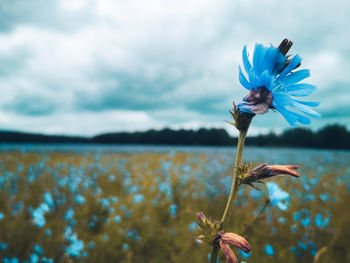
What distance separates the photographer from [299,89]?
72 centimetres

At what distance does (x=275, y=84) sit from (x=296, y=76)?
6cm

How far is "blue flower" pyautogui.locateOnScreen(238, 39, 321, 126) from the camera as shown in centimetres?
65

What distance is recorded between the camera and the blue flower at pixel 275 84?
0.65m

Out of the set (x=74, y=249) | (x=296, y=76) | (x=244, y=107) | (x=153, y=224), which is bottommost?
(x=153, y=224)

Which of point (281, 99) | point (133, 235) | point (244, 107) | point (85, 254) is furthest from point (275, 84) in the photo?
point (133, 235)

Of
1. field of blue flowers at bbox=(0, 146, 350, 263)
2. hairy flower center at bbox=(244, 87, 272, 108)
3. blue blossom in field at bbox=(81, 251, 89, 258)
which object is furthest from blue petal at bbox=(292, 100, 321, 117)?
blue blossom in field at bbox=(81, 251, 89, 258)

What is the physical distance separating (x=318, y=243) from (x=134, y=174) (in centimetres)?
447

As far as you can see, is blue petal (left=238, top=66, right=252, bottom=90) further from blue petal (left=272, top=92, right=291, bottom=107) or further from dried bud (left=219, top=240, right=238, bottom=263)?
dried bud (left=219, top=240, right=238, bottom=263)

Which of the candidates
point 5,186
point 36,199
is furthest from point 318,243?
point 5,186

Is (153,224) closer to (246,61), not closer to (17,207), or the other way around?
(17,207)

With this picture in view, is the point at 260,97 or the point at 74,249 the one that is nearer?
the point at 260,97

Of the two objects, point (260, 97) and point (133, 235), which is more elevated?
point (260, 97)

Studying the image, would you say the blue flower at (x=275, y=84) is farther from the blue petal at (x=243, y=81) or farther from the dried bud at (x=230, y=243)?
the dried bud at (x=230, y=243)

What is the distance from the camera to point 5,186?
15.0ft
